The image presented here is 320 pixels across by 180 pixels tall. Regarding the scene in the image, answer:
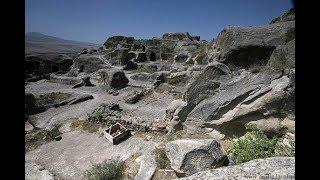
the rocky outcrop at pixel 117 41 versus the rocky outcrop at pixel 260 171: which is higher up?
the rocky outcrop at pixel 260 171

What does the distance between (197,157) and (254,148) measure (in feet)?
5.71

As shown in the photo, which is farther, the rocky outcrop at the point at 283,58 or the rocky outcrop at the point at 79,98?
the rocky outcrop at the point at 79,98

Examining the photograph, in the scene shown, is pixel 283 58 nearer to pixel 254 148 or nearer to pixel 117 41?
pixel 254 148

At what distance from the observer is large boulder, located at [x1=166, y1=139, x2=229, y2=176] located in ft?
27.9

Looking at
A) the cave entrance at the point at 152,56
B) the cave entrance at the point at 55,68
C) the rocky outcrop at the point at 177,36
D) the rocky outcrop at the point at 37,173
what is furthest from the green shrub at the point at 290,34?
the rocky outcrop at the point at 177,36

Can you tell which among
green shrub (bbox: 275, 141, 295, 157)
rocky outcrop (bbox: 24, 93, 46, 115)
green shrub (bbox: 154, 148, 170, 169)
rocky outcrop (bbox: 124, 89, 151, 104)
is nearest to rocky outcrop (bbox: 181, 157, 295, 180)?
green shrub (bbox: 275, 141, 295, 157)

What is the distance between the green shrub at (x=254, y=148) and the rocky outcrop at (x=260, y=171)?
4.65 ft

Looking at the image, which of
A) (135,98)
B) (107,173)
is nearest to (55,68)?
(135,98)

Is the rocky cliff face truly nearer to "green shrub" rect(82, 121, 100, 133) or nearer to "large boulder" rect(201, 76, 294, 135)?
"large boulder" rect(201, 76, 294, 135)

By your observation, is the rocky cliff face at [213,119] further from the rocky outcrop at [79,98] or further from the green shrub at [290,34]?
the rocky outcrop at [79,98]

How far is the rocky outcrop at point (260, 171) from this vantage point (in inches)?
243

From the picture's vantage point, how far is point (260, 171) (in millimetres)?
6441
